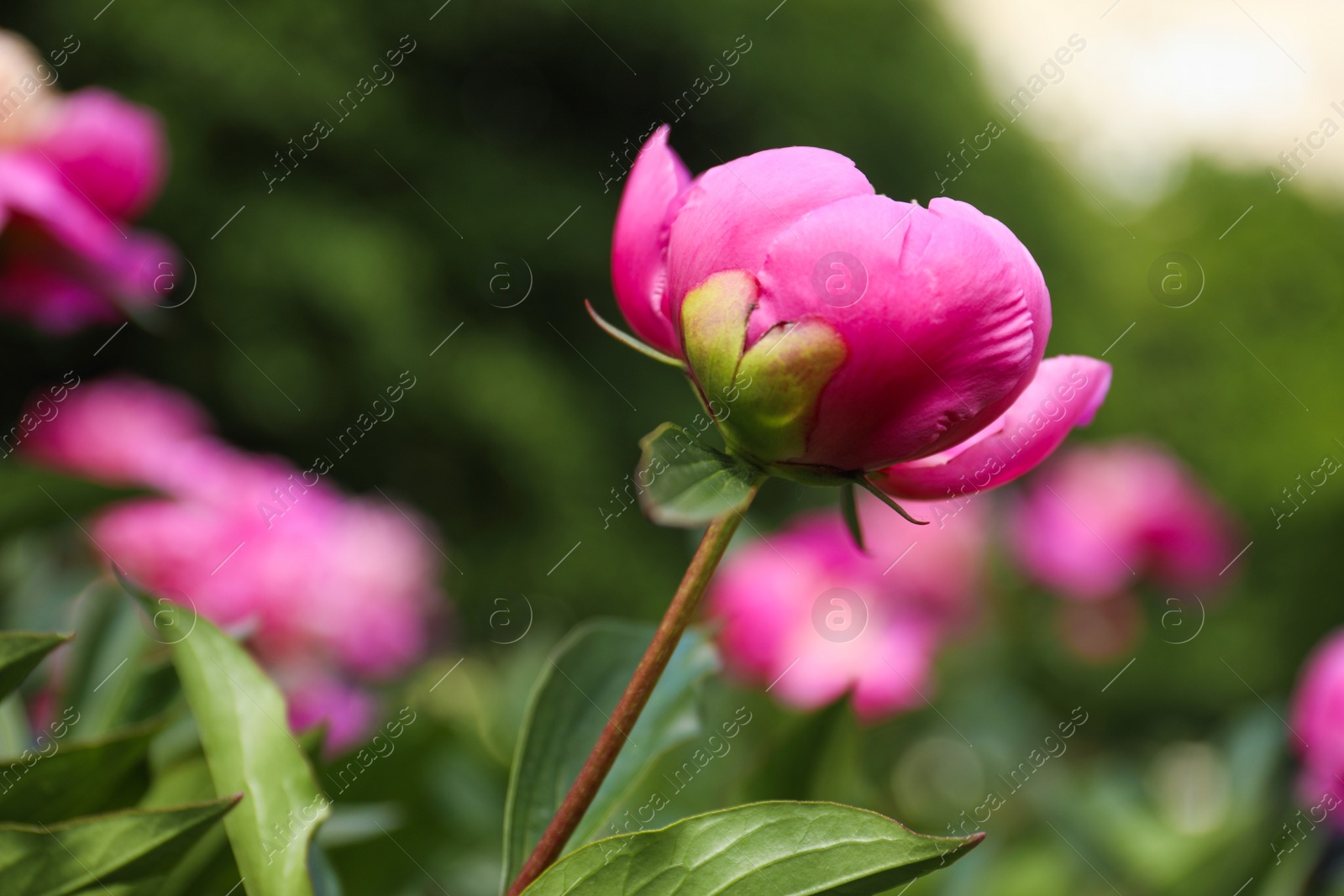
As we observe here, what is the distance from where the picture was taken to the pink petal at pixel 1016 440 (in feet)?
1.06

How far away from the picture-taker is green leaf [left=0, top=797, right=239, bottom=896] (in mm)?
288

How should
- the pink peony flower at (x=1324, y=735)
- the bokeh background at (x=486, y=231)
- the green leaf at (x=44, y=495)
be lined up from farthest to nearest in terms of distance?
the bokeh background at (x=486, y=231) < the pink peony flower at (x=1324, y=735) < the green leaf at (x=44, y=495)

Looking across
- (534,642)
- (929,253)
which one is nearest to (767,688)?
(534,642)

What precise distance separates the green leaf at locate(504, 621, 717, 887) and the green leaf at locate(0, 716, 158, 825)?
137mm

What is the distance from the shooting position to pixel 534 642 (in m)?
0.98

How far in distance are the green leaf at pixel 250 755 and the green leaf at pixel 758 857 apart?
3.1 inches

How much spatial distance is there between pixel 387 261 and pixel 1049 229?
3.30 m

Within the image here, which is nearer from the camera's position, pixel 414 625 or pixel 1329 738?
pixel 1329 738

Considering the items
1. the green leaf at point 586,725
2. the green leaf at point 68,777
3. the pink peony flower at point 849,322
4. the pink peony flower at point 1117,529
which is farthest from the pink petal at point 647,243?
the pink peony flower at point 1117,529

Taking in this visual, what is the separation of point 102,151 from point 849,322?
0.62 meters

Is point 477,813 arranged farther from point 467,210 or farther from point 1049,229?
point 1049,229

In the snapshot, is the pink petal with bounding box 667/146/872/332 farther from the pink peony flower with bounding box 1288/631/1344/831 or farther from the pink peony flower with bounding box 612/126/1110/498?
the pink peony flower with bounding box 1288/631/1344/831

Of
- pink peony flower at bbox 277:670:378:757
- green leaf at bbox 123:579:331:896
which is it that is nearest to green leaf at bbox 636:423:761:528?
green leaf at bbox 123:579:331:896

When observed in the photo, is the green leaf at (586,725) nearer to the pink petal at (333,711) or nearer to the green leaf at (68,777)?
the green leaf at (68,777)
